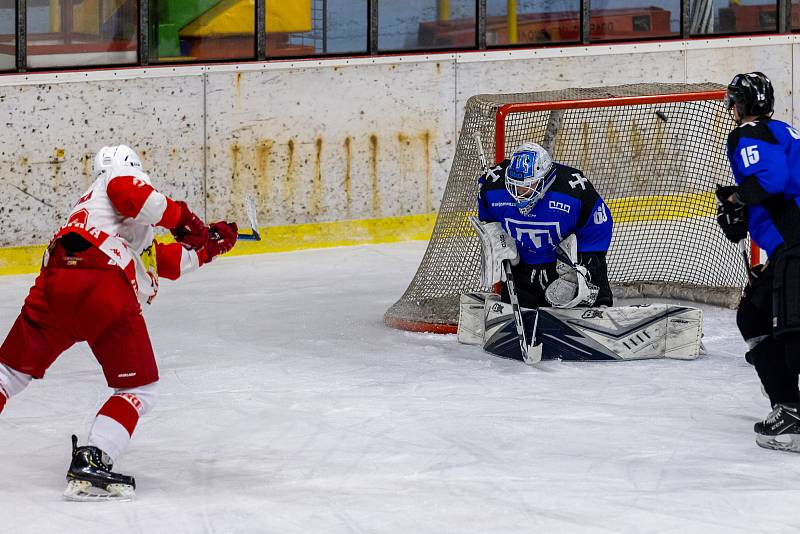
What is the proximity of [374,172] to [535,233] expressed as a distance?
9.52ft

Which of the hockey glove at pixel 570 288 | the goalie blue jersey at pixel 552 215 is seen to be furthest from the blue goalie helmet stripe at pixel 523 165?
the hockey glove at pixel 570 288

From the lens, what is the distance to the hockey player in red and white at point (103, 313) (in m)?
3.97

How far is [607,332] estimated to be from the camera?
5.75 meters

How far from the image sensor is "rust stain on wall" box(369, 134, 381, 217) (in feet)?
28.2

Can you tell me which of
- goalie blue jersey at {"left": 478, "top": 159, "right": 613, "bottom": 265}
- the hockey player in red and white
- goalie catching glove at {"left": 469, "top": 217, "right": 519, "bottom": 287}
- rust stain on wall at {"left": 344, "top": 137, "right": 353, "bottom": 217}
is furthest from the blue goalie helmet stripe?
rust stain on wall at {"left": 344, "top": 137, "right": 353, "bottom": 217}

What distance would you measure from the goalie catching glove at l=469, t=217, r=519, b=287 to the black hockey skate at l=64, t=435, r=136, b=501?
2.12m

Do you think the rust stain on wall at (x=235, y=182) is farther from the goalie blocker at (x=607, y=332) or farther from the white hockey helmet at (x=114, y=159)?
the white hockey helmet at (x=114, y=159)

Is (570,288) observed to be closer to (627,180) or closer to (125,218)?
(627,180)

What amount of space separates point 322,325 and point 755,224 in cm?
248

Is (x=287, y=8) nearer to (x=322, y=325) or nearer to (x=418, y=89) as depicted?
(x=418, y=89)

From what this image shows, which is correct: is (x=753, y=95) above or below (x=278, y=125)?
above

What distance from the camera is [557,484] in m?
4.15

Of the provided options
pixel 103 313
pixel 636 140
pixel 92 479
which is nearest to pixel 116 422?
pixel 92 479

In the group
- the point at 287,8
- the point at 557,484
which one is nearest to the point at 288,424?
the point at 557,484
